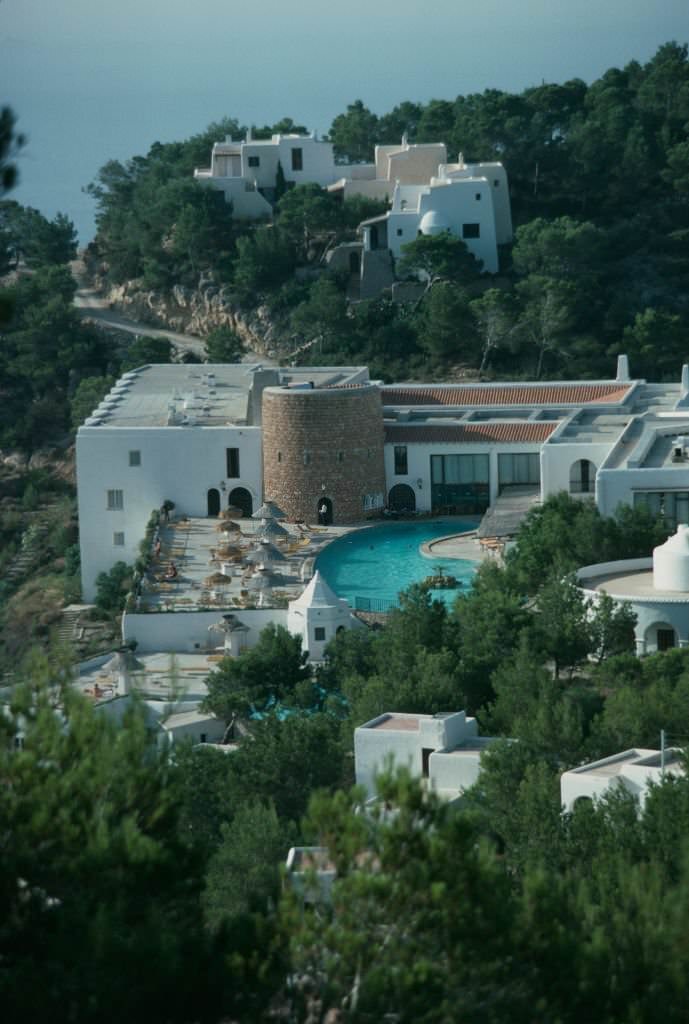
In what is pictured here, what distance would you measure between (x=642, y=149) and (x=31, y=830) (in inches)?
1878

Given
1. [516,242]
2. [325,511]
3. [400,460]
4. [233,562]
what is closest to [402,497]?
[400,460]

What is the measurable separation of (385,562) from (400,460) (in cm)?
406

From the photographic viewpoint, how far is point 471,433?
1636 inches

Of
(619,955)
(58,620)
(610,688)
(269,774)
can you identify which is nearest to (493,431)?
(58,620)

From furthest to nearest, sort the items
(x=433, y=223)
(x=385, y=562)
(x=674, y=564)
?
(x=433, y=223), (x=385, y=562), (x=674, y=564)

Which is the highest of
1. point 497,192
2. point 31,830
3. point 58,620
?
point 497,192

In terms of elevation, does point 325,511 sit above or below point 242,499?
below

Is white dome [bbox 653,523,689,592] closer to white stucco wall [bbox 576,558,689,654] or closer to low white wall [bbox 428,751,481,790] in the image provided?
white stucco wall [bbox 576,558,689,654]

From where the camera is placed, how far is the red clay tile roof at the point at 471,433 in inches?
1629

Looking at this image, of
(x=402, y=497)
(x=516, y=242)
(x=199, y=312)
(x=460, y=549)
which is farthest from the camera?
(x=199, y=312)

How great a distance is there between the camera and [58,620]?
129 feet

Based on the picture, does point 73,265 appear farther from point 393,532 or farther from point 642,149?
point 393,532

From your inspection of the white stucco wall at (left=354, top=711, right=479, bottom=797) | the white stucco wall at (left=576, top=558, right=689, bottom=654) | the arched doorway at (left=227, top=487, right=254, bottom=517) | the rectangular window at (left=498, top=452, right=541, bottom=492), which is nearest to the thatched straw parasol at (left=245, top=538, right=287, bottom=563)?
the arched doorway at (left=227, top=487, right=254, bottom=517)

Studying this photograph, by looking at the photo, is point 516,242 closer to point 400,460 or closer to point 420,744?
point 400,460
